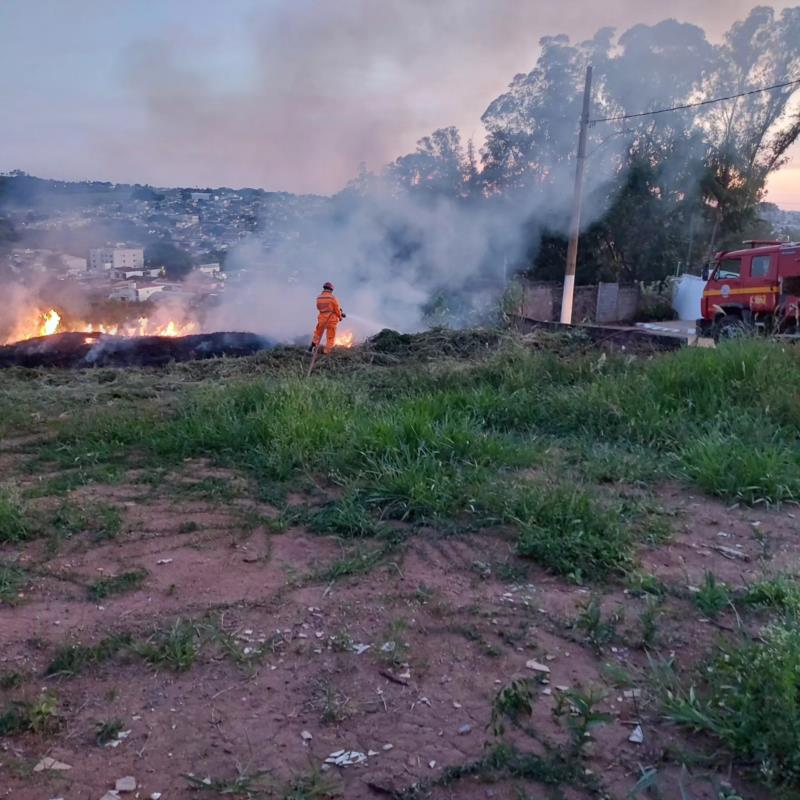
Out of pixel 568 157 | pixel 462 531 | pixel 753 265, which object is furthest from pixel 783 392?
pixel 568 157

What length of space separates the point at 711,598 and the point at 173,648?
235 cm

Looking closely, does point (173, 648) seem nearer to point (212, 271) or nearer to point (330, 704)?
point (330, 704)

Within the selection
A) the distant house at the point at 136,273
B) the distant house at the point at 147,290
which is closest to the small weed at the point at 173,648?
the distant house at the point at 147,290

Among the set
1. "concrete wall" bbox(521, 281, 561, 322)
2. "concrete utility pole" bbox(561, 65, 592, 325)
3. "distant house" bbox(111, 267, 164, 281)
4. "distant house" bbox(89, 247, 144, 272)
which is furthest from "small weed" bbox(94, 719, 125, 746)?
"distant house" bbox(89, 247, 144, 272)

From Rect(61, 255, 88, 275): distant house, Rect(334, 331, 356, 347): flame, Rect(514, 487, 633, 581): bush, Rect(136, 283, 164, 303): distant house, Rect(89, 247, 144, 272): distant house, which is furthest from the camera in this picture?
Rect(89, 247, 144, 272): distant house

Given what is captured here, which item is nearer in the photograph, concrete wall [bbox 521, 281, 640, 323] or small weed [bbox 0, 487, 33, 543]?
small weed [bbox 0, 487, 33, 543]

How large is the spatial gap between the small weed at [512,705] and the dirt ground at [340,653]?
0.05m

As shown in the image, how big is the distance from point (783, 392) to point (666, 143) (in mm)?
20302

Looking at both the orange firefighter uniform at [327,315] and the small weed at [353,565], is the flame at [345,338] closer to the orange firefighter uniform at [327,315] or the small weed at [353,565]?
the orange firefighter uniform at [327,315]

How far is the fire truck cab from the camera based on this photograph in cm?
1478

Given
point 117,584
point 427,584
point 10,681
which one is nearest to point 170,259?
point 117,584

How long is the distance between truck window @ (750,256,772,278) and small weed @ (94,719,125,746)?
15.7 m

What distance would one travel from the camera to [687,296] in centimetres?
2411

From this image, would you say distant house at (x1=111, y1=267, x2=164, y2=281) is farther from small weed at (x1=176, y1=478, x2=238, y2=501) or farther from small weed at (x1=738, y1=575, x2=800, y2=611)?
small weed at (x1=738, y1=575, x2=800, y2=611)
